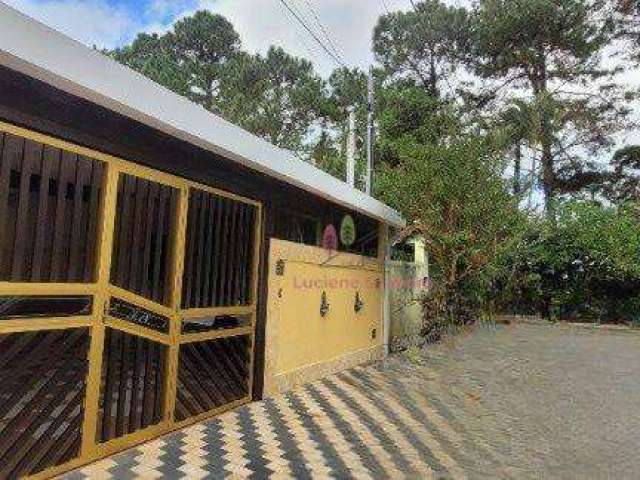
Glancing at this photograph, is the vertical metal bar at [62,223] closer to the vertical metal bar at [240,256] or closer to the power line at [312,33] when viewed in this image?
the vertical metal bar at [240,256]

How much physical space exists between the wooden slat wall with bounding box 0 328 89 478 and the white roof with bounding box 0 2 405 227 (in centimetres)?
162

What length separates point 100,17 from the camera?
1135cm

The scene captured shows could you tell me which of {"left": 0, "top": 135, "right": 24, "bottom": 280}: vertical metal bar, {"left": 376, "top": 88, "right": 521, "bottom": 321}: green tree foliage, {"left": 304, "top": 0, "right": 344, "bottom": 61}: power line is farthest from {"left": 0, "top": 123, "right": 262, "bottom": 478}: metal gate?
{"left": 376, "top": 88, "right": 521, "bottom": 321}: green tree foliage

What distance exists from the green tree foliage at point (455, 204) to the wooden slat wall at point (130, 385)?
30.9 feet

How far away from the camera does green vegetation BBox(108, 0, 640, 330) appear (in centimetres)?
1422

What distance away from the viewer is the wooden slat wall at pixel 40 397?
12.1 ft

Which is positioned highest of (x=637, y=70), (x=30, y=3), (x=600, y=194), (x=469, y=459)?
(x=637, y=70)

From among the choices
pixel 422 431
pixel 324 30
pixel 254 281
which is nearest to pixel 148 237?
pixel 254 281

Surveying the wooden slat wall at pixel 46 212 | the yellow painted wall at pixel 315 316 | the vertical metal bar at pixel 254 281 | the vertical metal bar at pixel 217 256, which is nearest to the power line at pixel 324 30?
the yellow painted wall at pixel 315 316

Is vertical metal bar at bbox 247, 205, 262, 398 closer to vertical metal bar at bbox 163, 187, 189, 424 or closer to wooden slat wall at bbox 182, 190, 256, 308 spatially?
wooden slat wall at bbox 182, 190, 256, 308

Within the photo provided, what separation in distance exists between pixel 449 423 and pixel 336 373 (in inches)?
108

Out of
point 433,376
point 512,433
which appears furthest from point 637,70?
point 512,433

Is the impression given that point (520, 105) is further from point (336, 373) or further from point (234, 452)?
point (234, 452)

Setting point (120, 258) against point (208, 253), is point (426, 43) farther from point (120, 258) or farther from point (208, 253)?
point (120, 258)
